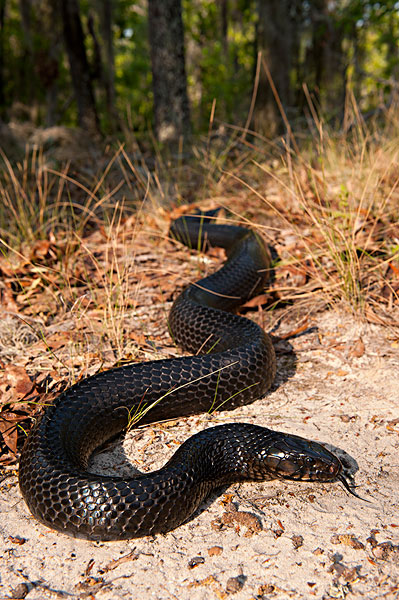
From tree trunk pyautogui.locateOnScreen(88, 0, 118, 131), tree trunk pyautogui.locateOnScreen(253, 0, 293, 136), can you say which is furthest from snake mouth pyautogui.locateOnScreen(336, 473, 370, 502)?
tree trunk pyautogui.locateOnScreen(88, 0, 118, 131)

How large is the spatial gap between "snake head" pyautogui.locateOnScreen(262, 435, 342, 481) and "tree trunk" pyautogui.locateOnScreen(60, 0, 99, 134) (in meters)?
8.12

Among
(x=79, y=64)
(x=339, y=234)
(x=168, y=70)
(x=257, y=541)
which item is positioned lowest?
(x=257, y=541)

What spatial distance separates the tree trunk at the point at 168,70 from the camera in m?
8.06

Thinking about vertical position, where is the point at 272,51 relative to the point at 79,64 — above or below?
above

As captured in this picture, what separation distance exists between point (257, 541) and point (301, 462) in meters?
0.46

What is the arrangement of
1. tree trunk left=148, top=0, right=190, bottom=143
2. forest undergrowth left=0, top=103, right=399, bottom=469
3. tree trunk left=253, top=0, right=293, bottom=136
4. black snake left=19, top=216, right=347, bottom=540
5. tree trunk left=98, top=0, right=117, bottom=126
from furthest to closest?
tree trunk left=98, top=0, right=117, bottom=126 → tree trunk left=253, top=0, right=293, bottom=136 → tree trunk left=148, top=0, right=190, bottom=143 → forest undergrowth left=0, top=103, right=399, bottom=469 → black snake left=19, top=216, right=347, bottom=540

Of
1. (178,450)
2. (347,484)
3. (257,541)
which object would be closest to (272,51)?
(178,450)

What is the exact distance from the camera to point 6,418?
2.94 metres

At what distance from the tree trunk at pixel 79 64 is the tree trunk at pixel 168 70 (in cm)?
152

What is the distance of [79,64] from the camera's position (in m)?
9.55

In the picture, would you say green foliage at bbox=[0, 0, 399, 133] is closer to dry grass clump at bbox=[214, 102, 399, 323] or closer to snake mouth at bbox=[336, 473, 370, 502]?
dry grass clump at bbox=[214, 102, 399, 323]

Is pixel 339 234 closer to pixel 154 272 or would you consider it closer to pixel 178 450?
pixel 154 272

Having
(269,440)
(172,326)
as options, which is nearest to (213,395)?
(269,440)

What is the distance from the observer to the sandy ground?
6.25 feet
